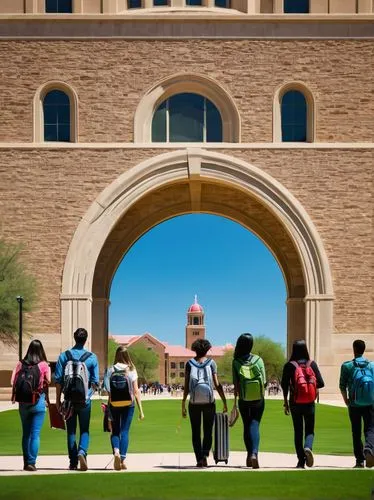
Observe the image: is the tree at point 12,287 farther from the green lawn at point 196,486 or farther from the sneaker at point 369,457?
the sneaker at point 369,457

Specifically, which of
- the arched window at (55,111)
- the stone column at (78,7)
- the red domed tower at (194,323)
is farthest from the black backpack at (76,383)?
the red domed tower at (194,323)

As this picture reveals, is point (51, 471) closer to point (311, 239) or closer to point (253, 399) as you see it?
point (253, 399)

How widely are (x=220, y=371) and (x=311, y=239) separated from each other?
431 ft

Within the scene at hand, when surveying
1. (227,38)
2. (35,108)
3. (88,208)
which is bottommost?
(88,208)

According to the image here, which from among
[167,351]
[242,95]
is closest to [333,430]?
[242,95]

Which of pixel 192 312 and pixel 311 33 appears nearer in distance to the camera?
pixel 311 33

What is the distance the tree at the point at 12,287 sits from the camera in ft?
103

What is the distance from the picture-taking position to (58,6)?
3466 centimetres

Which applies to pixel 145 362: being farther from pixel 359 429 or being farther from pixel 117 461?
pixel 117 461

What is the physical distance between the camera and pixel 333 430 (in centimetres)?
2028

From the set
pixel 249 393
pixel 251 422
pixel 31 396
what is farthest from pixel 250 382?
pixel 31 396

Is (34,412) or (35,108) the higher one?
(35,108)

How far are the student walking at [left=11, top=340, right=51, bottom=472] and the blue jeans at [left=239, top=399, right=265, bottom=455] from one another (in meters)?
2.43

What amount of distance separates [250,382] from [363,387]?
139 centimetres
